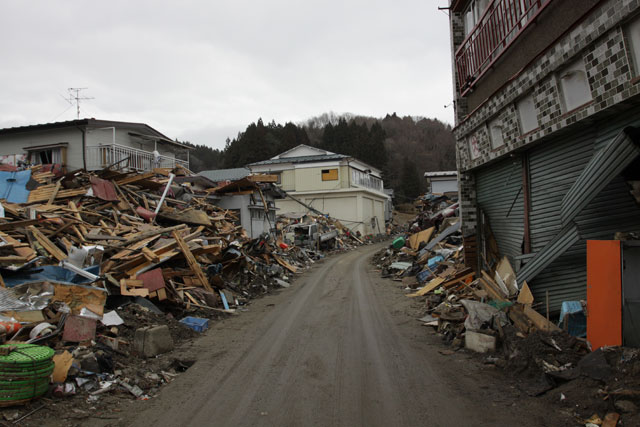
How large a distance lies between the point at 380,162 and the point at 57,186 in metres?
55.1

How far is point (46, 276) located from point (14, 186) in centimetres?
828

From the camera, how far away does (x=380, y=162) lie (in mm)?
65625

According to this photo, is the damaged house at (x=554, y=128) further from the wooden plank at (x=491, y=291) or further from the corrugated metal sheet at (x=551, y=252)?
the wooden plank at (x=491, y=291)

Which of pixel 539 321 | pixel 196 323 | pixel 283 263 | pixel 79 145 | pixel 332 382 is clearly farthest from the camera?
pixel 79 145

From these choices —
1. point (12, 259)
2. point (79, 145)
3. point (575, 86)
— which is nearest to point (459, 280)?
point (575, 86)

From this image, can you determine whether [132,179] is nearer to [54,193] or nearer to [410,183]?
[54,193]

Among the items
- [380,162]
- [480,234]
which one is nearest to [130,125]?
[480,234]

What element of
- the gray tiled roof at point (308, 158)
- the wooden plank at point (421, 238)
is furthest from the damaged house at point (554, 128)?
the gray tiled roof at point (308, 158)

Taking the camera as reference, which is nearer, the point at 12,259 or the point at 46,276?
the point at 12,259

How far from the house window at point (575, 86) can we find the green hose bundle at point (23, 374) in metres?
8.05

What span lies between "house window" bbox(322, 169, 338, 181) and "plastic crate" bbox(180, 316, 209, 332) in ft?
111

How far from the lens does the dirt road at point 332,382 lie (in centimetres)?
460

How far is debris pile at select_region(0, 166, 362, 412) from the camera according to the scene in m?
6.26

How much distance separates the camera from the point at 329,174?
42.7 metres
